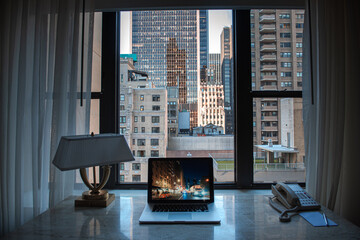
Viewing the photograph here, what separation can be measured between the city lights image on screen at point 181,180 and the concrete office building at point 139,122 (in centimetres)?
53

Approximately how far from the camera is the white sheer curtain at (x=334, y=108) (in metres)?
1.55

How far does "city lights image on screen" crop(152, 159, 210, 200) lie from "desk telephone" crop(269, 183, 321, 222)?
42cm

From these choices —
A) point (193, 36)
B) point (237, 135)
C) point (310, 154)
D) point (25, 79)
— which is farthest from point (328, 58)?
point (25, 79)

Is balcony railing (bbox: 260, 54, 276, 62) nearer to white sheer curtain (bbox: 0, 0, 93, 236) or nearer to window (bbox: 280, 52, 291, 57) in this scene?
window (bbox: 280, 52, 291, 57)

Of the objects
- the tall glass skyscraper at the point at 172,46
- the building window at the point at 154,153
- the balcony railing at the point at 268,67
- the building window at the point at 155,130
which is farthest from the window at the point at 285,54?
the building window at the point at 154,153

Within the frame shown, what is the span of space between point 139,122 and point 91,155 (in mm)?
717

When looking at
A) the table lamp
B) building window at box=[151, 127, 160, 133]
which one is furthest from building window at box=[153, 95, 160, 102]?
the table lamp

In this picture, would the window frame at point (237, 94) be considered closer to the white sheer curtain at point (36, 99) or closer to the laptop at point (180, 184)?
the white sheer curtain at point (36, 99)

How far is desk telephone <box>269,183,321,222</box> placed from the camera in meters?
1.27

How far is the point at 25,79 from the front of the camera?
157cm

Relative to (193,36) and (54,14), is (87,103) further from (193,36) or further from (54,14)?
(193,36)

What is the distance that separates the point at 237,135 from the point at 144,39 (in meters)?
1.16

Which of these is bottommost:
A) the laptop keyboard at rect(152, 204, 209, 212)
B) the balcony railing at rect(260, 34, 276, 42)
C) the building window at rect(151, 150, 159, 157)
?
the laptop keyboard at rect(152, 204, 209, 212)

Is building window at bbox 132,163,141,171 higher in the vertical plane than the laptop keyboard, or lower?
higher
